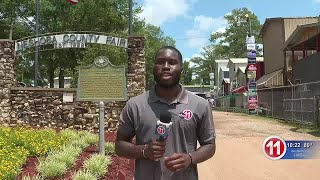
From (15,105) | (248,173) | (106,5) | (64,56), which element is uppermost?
(106,5)

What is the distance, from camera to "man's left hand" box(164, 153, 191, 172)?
267cm

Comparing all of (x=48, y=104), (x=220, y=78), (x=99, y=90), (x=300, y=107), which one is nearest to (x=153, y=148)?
(x=99, y=90)

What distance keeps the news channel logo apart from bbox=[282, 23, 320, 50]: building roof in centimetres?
2173

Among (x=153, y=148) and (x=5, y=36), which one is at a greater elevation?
(x=5, y=36)

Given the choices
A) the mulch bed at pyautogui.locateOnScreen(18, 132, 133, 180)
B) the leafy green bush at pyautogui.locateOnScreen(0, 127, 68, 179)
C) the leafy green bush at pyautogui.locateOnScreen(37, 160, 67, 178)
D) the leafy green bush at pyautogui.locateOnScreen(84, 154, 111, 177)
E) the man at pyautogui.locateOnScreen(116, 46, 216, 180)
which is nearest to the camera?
the man at pyautogui.locateOnScreen(116, 46, 216, 180)

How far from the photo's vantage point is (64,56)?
3859 cm

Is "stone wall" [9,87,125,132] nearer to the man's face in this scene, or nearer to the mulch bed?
the mulch bed

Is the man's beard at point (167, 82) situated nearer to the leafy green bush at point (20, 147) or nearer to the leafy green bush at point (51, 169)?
the leafy green bush at point (20, 147)

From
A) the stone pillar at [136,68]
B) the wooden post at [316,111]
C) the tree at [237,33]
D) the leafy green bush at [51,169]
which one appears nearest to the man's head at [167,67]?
the leafy green bush at [51,169]

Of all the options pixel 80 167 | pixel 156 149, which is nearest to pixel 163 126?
pixel 156 149

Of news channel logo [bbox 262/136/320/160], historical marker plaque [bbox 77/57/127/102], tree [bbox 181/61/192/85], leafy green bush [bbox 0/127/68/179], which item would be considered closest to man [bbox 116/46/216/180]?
news channel logo [bbox 262/136/320/160]

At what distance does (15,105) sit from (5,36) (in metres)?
26.3

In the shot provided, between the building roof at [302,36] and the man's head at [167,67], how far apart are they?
2459 cm

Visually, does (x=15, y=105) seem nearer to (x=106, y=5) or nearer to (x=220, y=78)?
(x=106, y=5)
